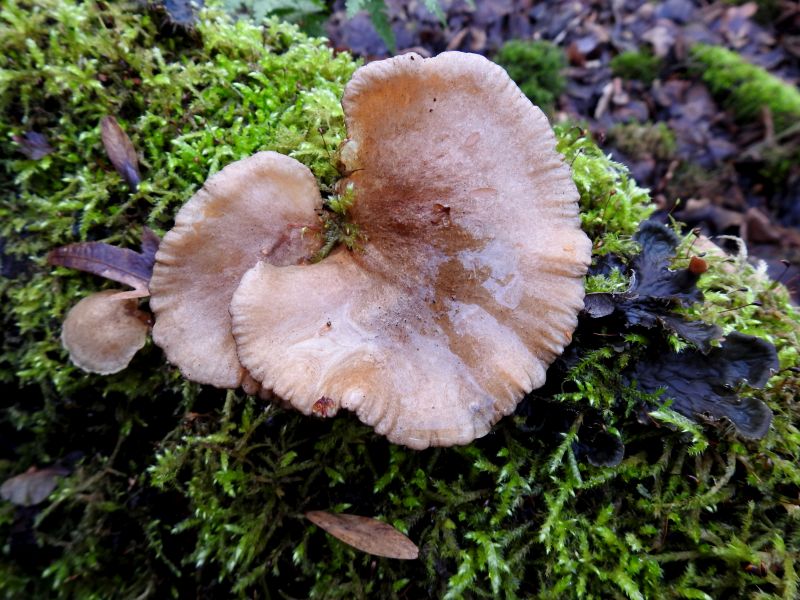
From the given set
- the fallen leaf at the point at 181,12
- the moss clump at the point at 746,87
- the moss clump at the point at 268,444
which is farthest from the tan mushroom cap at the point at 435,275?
the moss clump at the point at 746,87

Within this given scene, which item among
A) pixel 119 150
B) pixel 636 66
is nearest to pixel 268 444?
pixel 119 150

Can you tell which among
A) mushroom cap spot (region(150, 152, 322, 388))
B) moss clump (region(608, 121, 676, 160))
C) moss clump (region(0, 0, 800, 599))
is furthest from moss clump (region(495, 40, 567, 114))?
mushroom cap spot (region(150, 152, 322, 388))

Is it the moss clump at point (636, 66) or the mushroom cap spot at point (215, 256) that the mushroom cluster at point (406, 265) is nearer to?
the mushroom cap spot at point (215, 256)

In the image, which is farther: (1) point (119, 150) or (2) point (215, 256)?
(1) point (119, 150)

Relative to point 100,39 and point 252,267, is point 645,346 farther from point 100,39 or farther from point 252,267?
point 100,39

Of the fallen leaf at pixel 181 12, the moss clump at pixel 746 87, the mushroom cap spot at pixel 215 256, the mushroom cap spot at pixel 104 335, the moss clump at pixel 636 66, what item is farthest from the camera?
the moss clump at pixel 636 66

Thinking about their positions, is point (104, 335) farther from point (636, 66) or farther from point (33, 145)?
point (636, 66)
